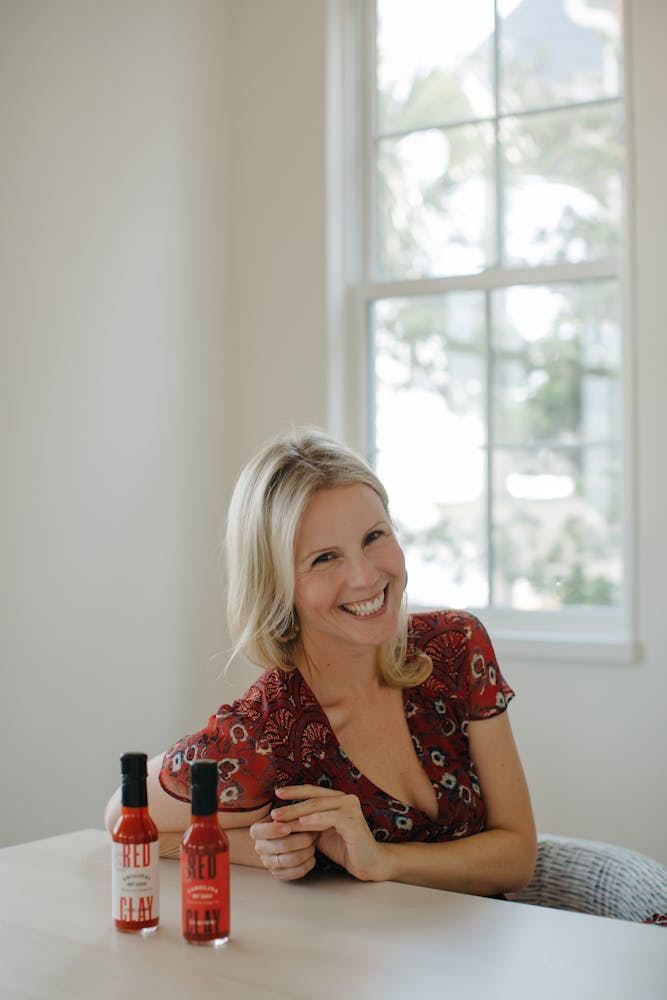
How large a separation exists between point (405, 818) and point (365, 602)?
35 cm

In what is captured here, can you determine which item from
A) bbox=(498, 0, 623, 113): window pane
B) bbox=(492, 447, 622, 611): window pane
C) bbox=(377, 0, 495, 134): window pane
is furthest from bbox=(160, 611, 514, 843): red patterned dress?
bbox=(377, 0, 495, 134): window pane

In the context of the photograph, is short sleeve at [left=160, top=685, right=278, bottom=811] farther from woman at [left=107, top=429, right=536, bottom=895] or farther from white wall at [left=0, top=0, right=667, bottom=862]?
white wall at [left=0, top=0, right=667, bottom=862]

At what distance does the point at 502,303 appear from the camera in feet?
11.2

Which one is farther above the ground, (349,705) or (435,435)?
(435,435)

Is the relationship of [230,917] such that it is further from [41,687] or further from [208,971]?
[41,687]

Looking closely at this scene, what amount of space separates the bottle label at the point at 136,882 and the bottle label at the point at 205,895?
48 millimetres

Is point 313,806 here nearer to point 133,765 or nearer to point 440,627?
point 133,765

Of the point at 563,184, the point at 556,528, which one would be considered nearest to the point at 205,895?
the point at 556,528

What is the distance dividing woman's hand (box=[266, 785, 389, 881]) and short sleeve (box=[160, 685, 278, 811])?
0.10 metres

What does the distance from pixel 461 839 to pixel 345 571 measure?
0.46 meters

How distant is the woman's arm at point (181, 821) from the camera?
1.57 m

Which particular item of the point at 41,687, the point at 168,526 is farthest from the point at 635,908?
the point at 168,526

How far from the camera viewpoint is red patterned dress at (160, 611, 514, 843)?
5.18 feet

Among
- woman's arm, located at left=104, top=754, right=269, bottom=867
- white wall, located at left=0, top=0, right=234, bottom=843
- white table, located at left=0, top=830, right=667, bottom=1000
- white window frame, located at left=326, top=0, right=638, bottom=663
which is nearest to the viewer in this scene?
white table, located at left=0, top=830, right=667, bottom=1000
